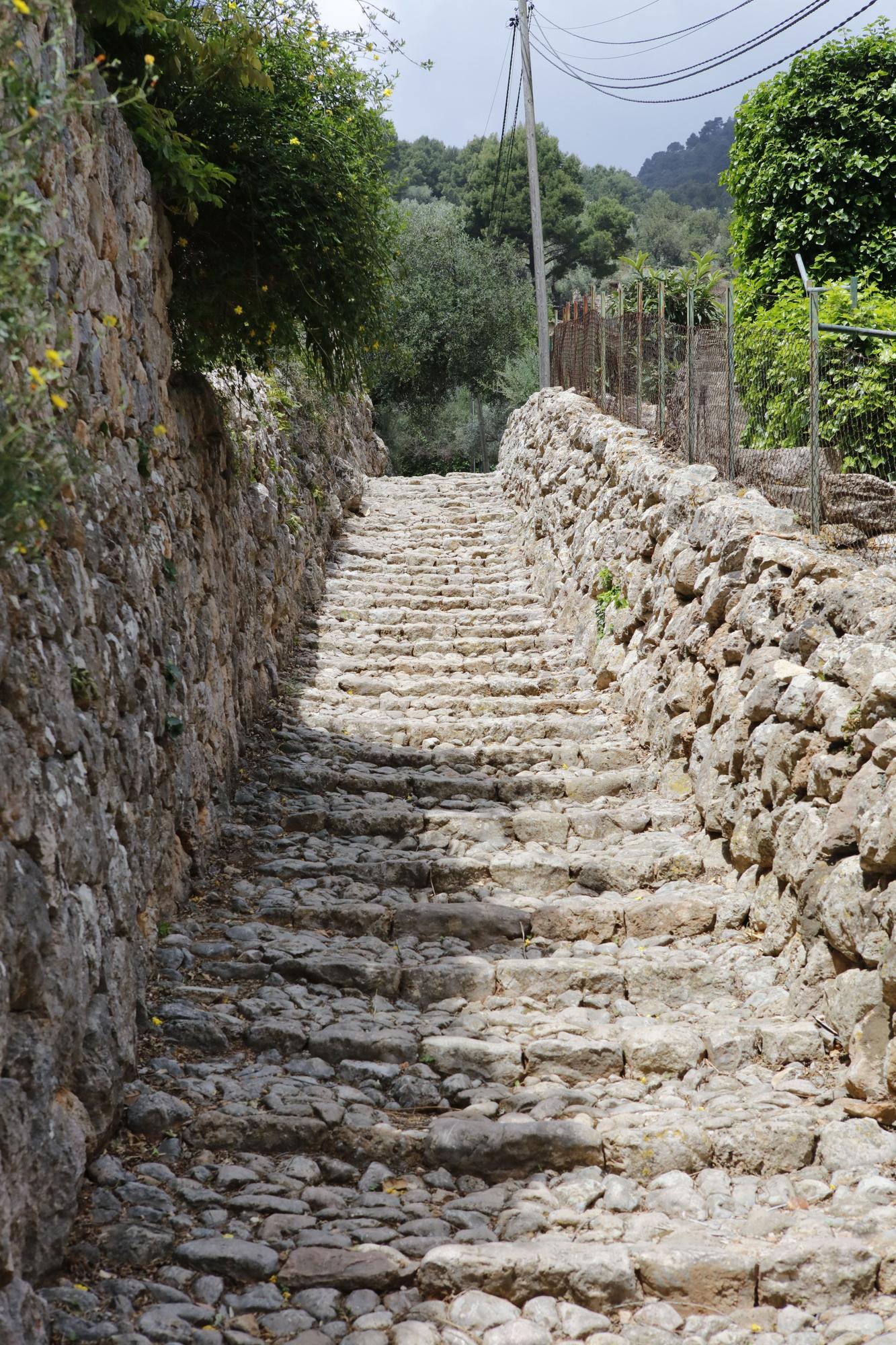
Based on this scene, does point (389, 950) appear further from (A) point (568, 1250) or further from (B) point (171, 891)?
(A) point (568, 1250)

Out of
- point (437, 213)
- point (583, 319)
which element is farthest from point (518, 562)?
point (437, 213)

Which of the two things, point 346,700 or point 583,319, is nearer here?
point 346,700

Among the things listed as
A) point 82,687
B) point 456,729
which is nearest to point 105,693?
point 82,687

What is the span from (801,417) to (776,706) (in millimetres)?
3154


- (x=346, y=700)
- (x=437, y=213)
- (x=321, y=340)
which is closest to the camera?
(x=321, y=340)

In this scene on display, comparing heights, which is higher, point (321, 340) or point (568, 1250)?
point (321, 340)

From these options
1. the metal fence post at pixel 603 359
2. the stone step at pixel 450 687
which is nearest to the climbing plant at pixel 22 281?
the stone step at pixel 450 687

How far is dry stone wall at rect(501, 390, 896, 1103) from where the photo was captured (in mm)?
3947

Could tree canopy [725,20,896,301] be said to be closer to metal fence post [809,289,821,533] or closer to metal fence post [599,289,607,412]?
metal fence post [599,289,607,412]

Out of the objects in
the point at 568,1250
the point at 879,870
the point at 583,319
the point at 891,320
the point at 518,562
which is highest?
the point at 583,319

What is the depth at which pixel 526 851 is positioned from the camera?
19.2 feet

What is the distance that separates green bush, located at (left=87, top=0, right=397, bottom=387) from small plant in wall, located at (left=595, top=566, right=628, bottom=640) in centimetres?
268

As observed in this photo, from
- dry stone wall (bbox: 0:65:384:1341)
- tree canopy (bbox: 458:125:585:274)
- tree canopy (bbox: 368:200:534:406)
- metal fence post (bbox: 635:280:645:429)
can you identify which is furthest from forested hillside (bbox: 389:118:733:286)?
dry stone wall (bbox: 0:65:384:1341)

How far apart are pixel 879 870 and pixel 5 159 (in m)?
3.44
